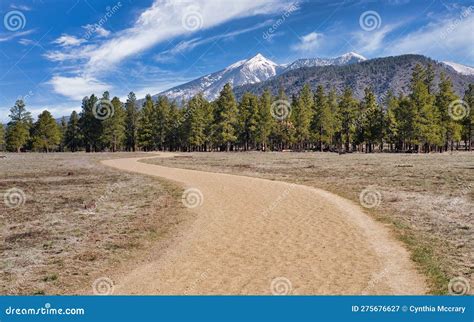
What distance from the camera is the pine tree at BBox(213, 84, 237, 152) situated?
91981 mm

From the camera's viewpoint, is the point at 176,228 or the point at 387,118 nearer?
the point at 176,228

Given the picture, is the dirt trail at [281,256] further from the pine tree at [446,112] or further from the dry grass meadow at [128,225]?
the pine tree at [446,112]

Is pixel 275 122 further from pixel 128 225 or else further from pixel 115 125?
pixel 128 225

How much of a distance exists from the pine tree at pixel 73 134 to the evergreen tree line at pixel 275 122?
38cm

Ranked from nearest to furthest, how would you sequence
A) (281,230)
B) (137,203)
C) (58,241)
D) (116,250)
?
(116,250) < (58,241) < (281,230) < (137,203)

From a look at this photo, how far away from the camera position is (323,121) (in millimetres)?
93562

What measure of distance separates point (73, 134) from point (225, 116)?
2318 inches

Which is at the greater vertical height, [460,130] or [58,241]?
[460,130]

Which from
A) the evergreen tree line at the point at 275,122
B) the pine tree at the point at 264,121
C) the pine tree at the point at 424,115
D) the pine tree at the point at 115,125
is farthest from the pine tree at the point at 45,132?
the pine tree at the point at 424,115

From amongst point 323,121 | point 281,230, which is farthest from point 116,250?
point 323,121

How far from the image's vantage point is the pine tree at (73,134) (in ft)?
397

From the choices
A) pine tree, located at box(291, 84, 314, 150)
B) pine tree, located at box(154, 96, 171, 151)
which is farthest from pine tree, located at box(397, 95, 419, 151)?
pine tree, located at box(154, 96, 171, 151)
